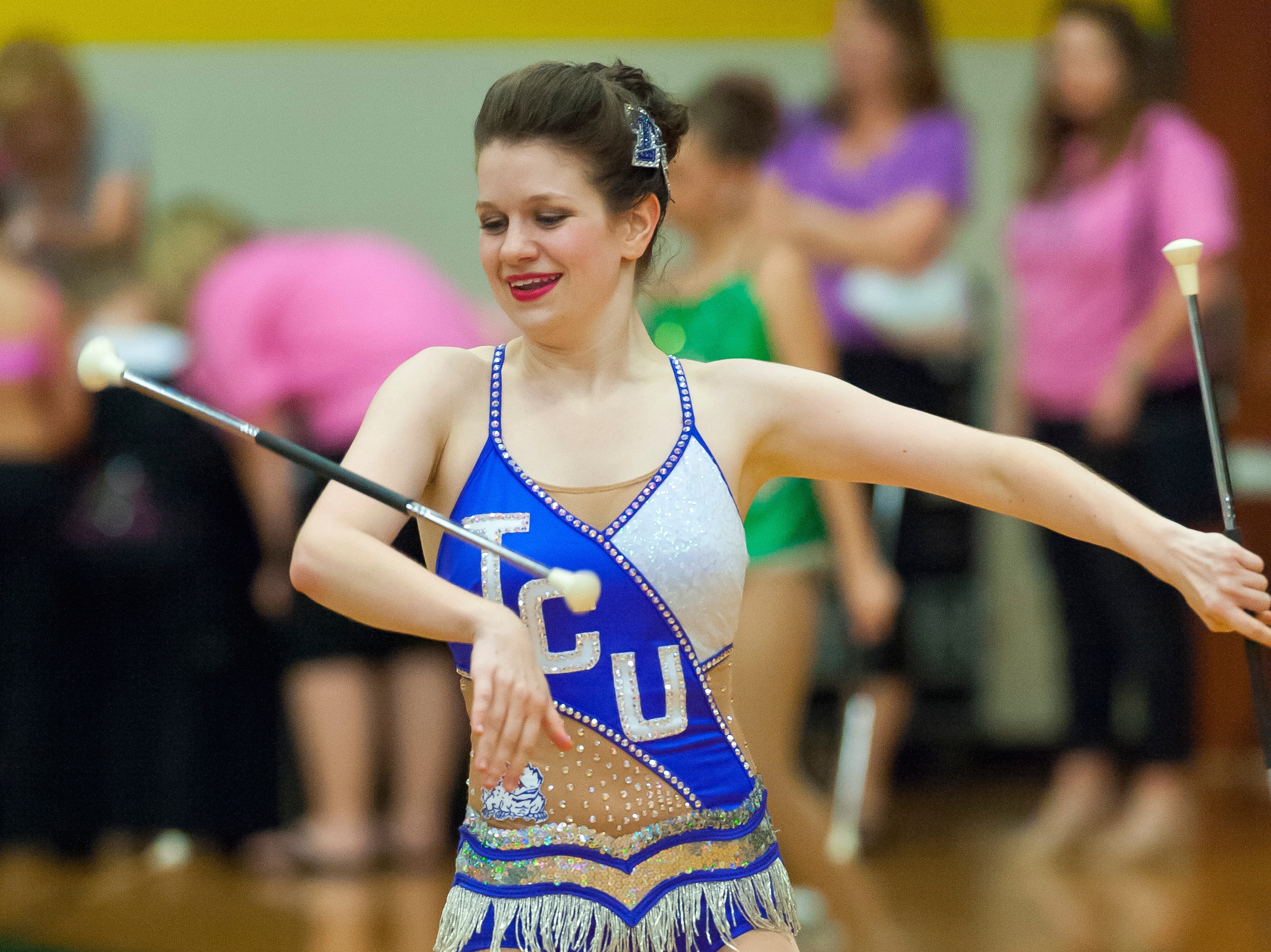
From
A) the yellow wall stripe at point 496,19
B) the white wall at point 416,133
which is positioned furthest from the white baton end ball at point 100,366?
the yellow wall stripe at point 496,19

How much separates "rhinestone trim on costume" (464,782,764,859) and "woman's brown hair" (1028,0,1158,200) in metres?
2.95

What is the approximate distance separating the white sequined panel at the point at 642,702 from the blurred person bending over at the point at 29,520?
3.11m

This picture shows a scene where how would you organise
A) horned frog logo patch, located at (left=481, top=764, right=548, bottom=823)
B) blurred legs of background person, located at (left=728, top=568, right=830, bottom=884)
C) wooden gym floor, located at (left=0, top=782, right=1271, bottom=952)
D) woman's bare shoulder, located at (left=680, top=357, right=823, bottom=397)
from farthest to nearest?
wooden gym floor, located at (left=0, top=782, right=1271, bottom=952), blurred legs of background person, located at (left=728, top=568, right=830, bottom=884), woman's bare shoulder, located at (left=680, top=357, right=823, bottom=397), horned frog logo patch, located at (left=481, top=764, right=548, bottom=823)

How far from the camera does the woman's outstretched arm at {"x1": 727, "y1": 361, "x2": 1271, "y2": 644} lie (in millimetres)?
1659

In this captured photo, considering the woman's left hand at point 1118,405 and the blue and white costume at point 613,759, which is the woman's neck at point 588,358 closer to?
the blue and white costume at point 613,759

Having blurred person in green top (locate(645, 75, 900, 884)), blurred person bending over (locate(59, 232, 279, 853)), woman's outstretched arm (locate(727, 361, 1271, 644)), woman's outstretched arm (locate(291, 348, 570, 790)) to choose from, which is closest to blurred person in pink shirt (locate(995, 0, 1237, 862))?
blurred person in green top (locate(645, 75, 900, 884))

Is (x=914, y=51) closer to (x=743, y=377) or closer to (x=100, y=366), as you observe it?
(x=743, y=377)

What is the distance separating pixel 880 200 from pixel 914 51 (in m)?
0.41

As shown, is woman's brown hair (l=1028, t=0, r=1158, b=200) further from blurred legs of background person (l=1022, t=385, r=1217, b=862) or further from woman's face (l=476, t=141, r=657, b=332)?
woman's face (l=476, t=141, r=657, b=332)

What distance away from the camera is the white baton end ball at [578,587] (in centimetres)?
148

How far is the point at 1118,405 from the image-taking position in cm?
407

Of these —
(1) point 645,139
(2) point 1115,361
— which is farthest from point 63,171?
(1) point 645,139

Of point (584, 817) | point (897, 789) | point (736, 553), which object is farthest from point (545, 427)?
point (897, 789)

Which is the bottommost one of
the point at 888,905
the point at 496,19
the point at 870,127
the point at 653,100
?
the point at 888,905
